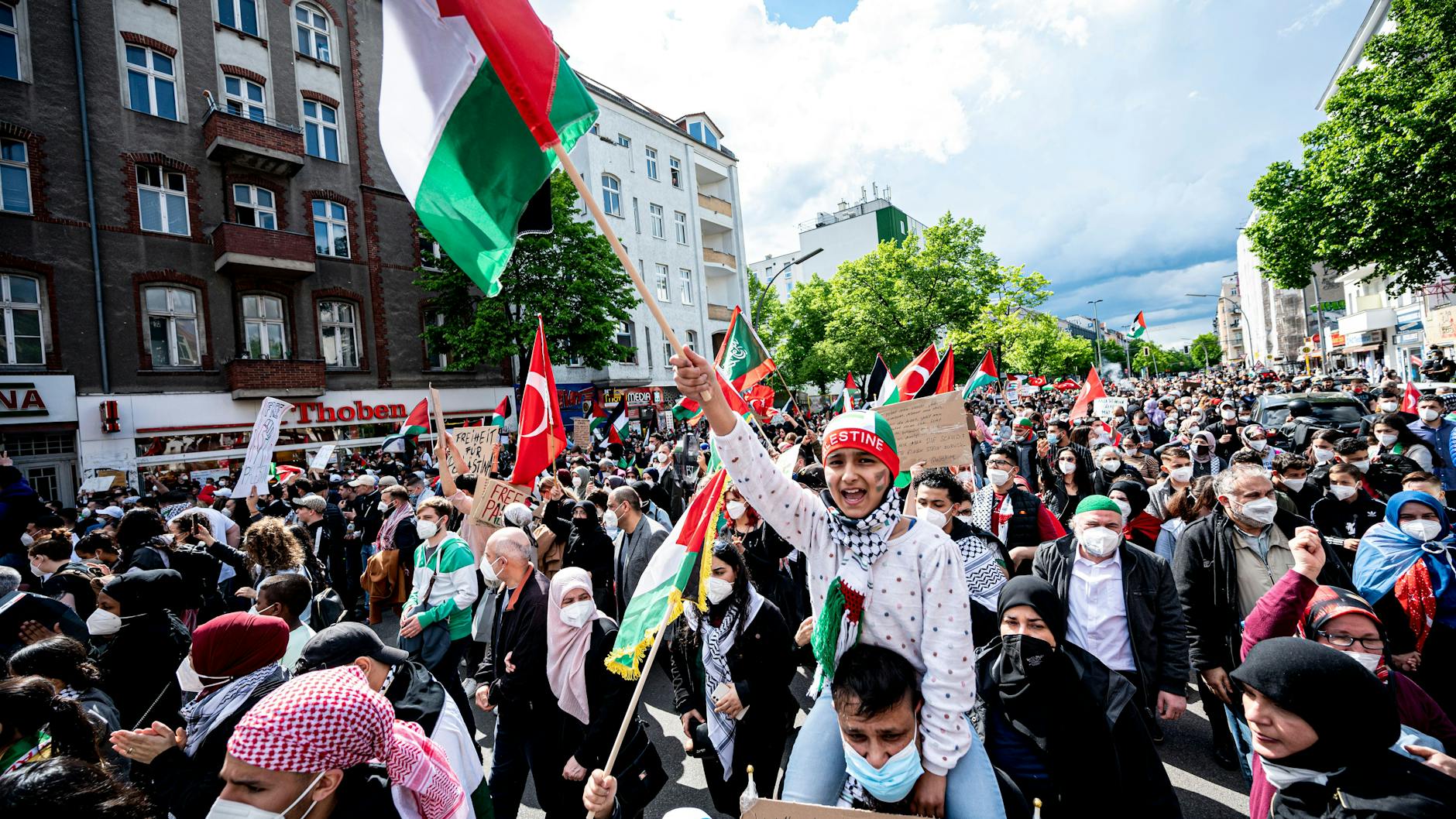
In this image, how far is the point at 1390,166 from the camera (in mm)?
16078

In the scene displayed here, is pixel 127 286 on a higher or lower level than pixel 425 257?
lower

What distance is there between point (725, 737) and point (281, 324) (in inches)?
903

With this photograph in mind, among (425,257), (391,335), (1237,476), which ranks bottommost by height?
(1237,476)

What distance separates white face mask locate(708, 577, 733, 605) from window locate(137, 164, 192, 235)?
74.3 ft

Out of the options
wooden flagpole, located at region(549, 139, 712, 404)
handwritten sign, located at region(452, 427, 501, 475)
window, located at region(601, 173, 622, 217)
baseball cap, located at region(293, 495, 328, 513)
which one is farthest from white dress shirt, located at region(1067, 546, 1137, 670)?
window, located at region(601, 173, 622, 217)

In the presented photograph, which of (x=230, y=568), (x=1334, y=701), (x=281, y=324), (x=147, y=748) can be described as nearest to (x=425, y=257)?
(x=281, y=324)

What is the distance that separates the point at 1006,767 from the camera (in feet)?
8.87

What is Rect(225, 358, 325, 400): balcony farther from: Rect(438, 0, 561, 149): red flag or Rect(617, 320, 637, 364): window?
Rect(438, 0, 561, 149): red flag

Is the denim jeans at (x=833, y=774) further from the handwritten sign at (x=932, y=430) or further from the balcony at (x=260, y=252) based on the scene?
the balcony at (x=260, y=252)

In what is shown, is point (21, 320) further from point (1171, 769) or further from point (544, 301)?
point (1171, 769)

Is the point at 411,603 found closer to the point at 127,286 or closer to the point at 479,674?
the point at 479,674

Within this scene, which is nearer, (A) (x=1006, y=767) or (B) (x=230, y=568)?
(A) (x=1006, y=767)

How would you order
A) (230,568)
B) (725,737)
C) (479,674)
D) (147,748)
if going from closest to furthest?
(147,748) < (725,737) < (479,674) < (230,568)

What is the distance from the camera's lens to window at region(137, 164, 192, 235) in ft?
60.8
